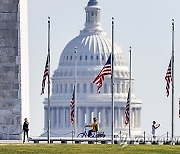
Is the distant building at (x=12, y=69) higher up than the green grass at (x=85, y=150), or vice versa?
the distant building at (x=12, y=69)

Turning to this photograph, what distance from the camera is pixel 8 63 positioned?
108m

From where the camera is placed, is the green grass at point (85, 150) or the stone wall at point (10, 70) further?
the stone wall at point (10, 70)

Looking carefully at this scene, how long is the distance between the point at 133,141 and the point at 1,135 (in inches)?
A: 336

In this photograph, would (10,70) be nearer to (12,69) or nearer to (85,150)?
(12,69)

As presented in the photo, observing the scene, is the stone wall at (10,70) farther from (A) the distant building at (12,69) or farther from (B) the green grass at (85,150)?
(B) the green grass at (85,150)

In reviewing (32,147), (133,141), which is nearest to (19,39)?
(133,141)

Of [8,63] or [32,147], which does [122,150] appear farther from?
[8,63]

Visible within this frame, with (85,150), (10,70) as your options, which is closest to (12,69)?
(10,70)

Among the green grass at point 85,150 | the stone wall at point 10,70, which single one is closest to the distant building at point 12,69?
Result: the stone wall at point 10,70

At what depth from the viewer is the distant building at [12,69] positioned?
355 feet

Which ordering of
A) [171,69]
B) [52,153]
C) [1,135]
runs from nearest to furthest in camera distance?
1. [52,153]
2. [1,135]
3. [171,69]

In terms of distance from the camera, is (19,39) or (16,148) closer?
(16,148)

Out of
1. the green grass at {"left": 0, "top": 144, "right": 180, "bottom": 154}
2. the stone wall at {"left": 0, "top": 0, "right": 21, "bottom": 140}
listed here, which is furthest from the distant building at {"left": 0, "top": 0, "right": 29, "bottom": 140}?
the green grass at {"left": 0, "top": 144, "right": 180, "bottom": 154}

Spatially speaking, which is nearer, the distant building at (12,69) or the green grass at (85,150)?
the green grass at (85,150)
